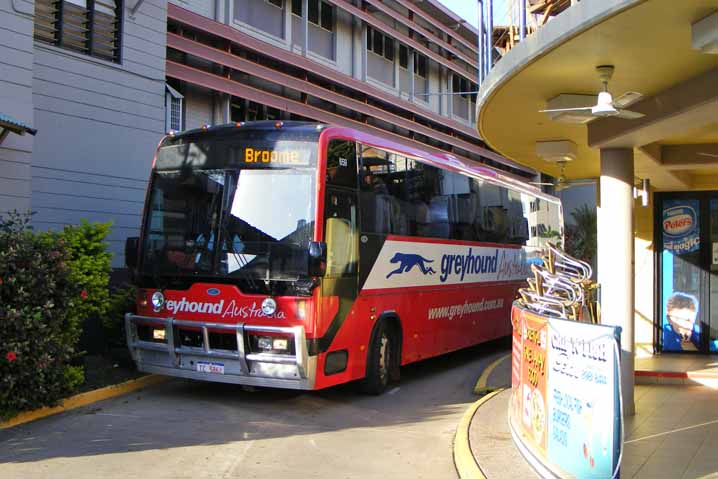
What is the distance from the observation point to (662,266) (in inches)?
483

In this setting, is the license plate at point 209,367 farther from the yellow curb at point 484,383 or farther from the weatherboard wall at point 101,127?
the weatherboard wall at point 101,127

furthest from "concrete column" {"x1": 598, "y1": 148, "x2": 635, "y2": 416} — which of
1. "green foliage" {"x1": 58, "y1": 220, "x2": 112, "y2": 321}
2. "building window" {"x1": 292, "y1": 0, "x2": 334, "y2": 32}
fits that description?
"building window" {"x1": 292, "y1": 0, "x2": 334, "y2": 32}

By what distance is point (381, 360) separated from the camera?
34.7ft

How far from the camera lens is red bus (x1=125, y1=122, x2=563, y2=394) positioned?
8.98m

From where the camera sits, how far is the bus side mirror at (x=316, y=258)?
873 centimetres

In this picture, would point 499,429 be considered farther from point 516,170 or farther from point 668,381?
point 516,170

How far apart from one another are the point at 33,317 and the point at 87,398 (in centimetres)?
174

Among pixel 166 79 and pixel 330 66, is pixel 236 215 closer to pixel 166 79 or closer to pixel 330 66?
pixel 166 79

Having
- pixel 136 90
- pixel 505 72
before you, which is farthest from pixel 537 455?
pixel 136 90

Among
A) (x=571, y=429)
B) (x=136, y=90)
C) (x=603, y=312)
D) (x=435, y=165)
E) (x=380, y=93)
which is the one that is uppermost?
(x=380, y=93)

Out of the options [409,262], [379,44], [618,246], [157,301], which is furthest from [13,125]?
[379,44]

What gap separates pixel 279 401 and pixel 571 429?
18.3 feet

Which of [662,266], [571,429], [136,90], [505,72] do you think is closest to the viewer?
[571,429]

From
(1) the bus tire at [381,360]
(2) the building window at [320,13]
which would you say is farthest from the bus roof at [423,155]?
(2) the building window at [320,13]
